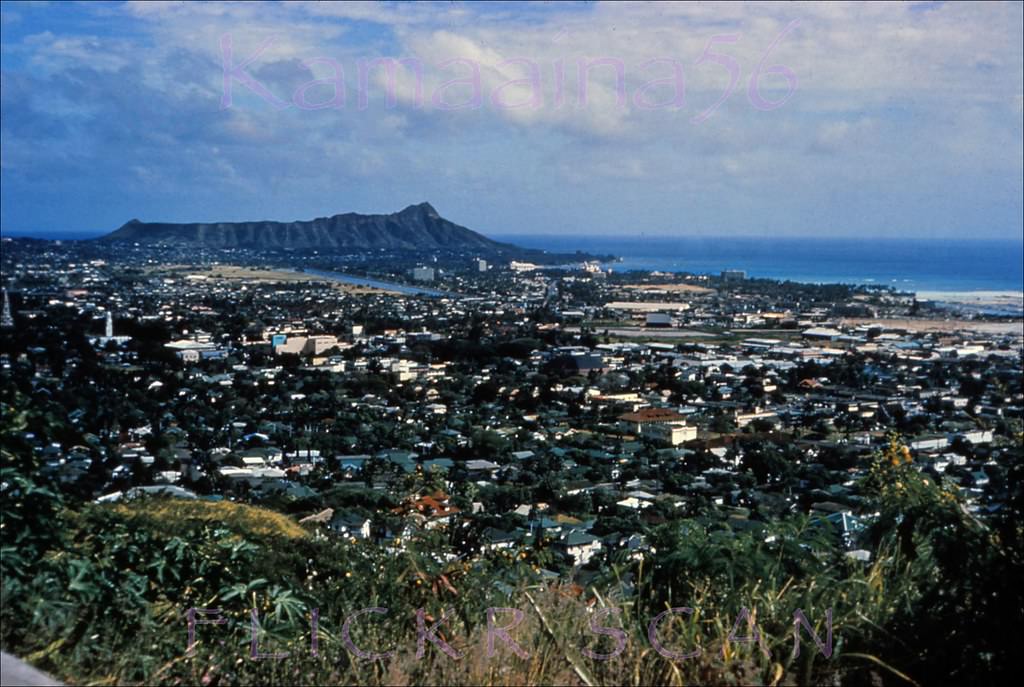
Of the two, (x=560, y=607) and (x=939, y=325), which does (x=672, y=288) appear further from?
(x=560, y=607)

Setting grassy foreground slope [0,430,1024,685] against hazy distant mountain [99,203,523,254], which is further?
hazy distant mountain [99,203,523,254]

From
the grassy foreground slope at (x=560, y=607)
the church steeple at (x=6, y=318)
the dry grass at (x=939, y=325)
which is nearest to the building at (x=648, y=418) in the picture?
the grassy foreground slope at (x=560, y=607)

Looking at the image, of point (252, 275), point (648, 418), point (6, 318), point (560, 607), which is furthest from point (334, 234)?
point (560, 607)

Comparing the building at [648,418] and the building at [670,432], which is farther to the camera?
the building at [648,418]

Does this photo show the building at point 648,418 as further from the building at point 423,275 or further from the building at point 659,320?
the building at point 423,275

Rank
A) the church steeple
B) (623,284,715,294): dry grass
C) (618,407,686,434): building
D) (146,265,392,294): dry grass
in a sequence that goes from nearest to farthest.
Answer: (618,407,686,434): building
the church steeple
(146,265,392,294): dry grass
(623,284,715,294): dry grass

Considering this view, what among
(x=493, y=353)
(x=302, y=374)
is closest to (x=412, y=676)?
(x=302, y=374)

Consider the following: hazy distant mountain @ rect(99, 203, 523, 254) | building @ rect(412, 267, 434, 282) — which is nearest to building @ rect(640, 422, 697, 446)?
building @ rect(412, 267, 434, 282)

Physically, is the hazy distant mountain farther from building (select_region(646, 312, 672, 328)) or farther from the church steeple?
the church steeple
